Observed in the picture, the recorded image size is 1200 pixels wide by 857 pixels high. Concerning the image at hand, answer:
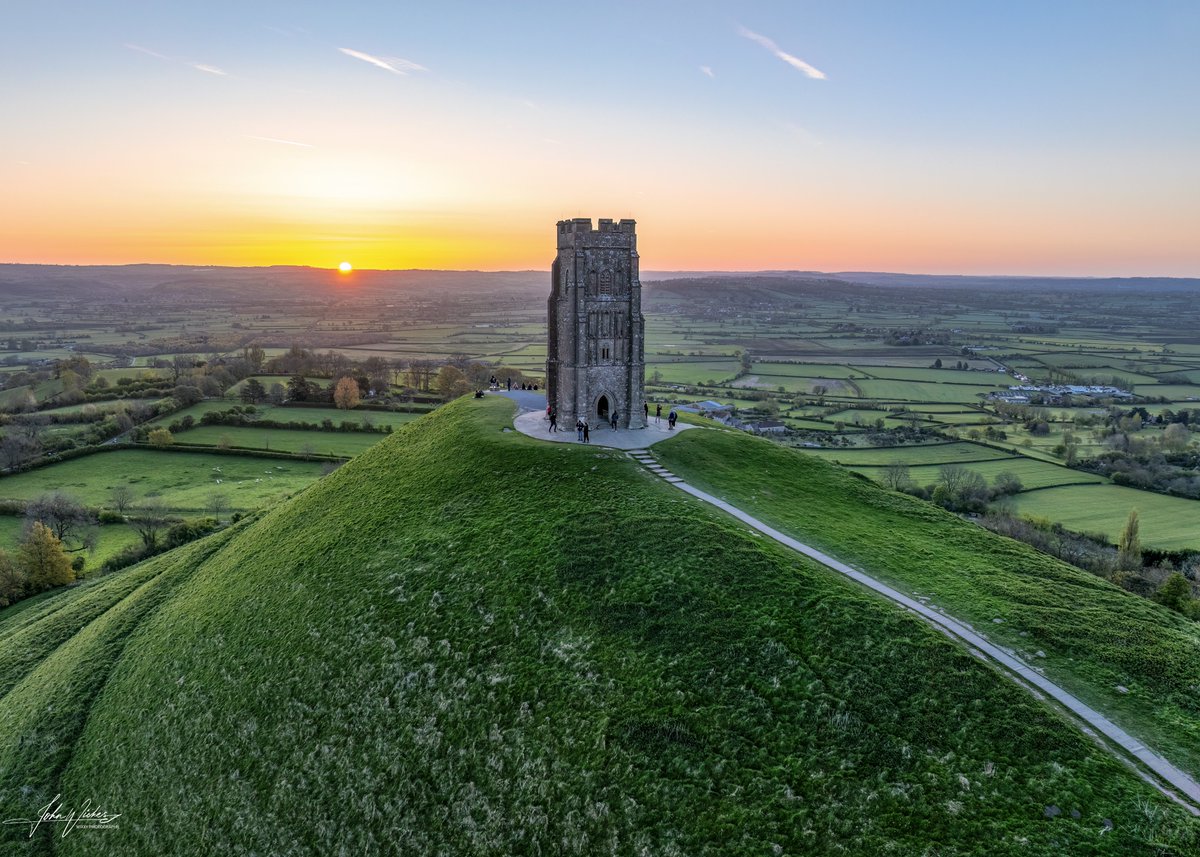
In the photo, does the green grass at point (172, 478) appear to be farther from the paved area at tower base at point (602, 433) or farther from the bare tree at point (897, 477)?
the bare tree at point (897, 477)

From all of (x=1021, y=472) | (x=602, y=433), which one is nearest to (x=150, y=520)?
(x=602, y=433)

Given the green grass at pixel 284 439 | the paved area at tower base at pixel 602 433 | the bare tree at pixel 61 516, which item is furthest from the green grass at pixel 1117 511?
the bare tree at pixel 61 516

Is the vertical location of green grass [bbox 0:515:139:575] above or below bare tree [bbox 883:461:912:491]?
below

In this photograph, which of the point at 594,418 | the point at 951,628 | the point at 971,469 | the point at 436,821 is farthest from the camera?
the point at 971,469

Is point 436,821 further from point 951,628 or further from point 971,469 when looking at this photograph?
point 971,469

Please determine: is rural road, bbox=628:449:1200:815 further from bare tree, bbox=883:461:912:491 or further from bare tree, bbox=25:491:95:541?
bare tree, bbox=25:491:95:541

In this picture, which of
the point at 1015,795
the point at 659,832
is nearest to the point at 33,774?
the point at 659,832

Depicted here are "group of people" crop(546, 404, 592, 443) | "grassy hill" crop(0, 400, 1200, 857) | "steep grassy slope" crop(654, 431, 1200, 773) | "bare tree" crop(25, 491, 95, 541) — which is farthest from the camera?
"bare tree" crop(25, 491, 95, 541)

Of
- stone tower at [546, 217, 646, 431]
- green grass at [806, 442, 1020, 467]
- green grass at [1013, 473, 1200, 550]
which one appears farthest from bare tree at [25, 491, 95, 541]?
green grass at [1013, 473, 1200, 550]
